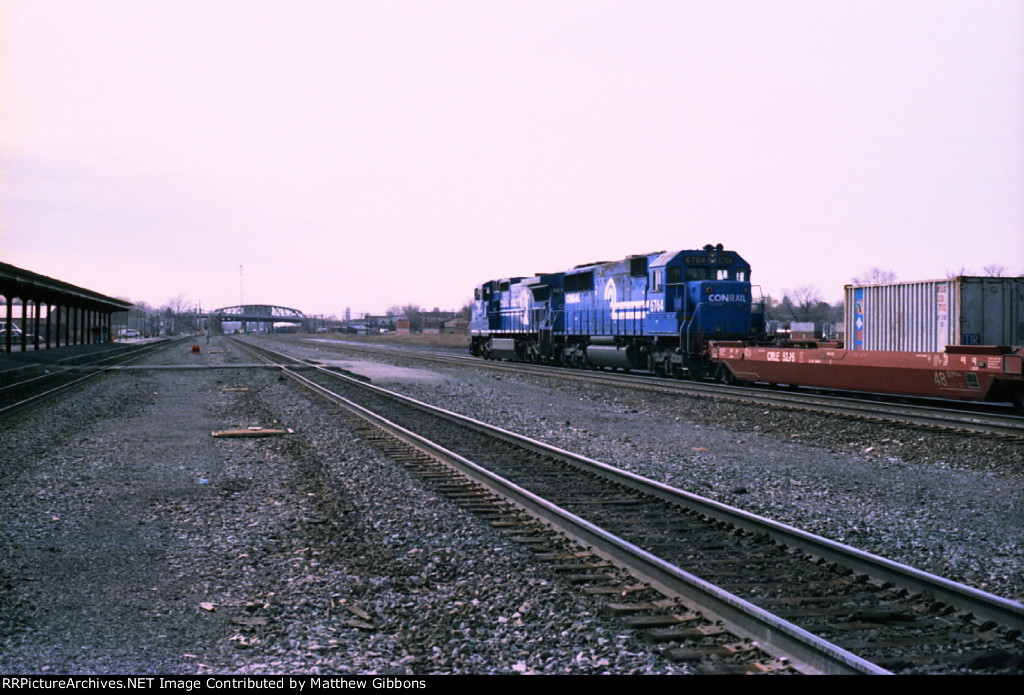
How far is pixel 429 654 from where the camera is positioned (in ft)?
12.9

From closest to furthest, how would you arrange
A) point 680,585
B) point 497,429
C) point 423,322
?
point 680,585, point 497,429, point 423,322

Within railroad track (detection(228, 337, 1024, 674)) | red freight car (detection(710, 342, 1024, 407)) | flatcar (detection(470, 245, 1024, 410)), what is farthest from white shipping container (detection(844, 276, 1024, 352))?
railroad track (detection(228, 337, 1024, 674))

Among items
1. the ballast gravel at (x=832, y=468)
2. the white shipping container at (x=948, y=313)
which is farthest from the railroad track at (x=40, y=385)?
the white shipping container at (x=948, y=313)

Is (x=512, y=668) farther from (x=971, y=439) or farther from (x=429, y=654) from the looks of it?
(x=971, y=439)

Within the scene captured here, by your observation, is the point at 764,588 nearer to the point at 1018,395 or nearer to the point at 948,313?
the point at 1018,395

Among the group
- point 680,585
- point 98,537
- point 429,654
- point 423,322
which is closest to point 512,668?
point 429,654

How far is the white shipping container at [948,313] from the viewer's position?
1752 cm

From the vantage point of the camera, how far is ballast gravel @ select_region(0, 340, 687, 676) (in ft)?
12.8

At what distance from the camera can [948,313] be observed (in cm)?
1772

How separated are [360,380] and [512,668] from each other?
70.2 ft

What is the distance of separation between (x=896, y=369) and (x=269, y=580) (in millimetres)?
13342

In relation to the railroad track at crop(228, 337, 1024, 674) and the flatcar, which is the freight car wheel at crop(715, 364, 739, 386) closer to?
the flatcar

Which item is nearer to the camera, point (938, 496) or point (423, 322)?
point (938, 496)

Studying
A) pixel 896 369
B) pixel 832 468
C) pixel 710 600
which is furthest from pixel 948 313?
pixel 710 600
